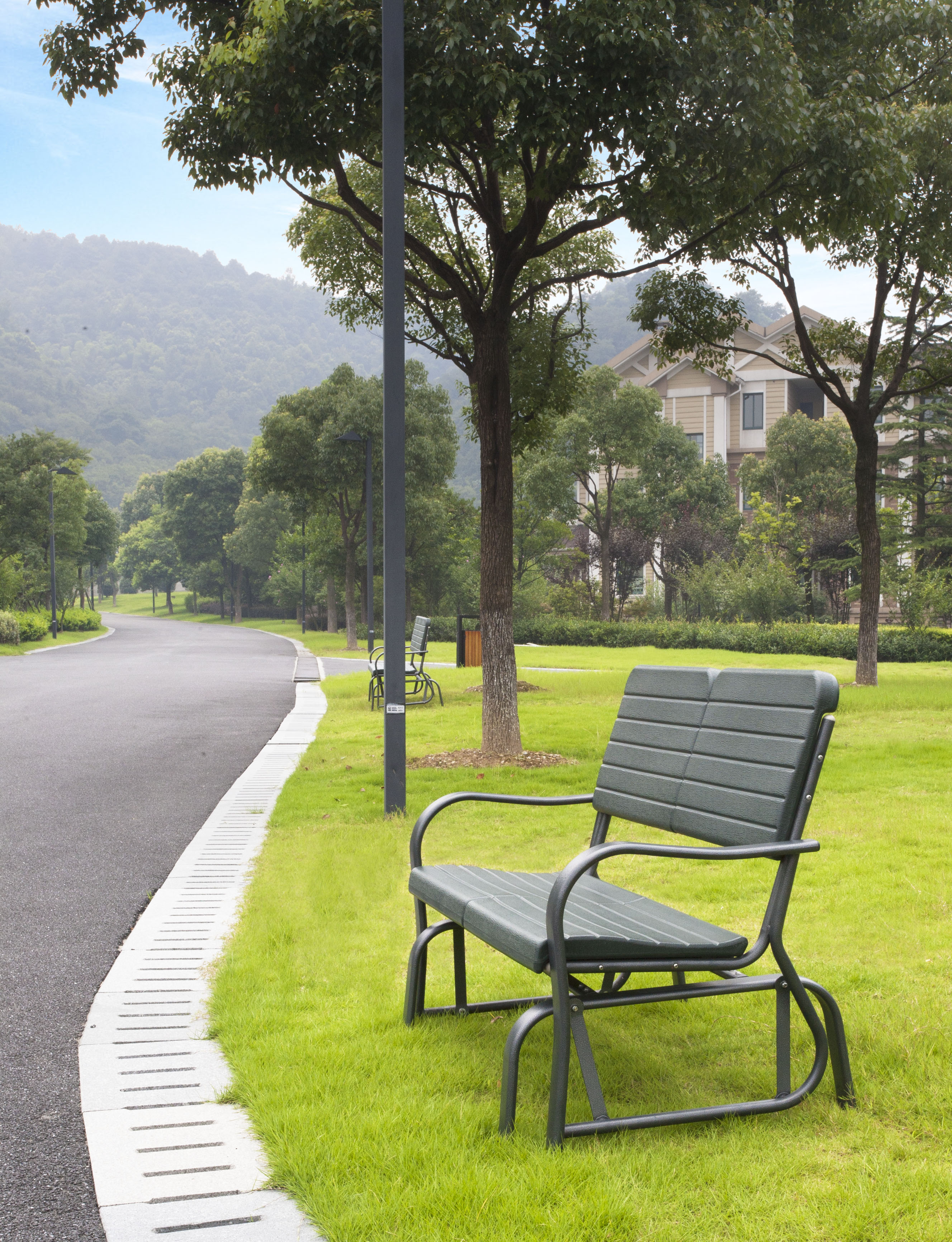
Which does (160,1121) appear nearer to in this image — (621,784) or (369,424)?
(621,784)

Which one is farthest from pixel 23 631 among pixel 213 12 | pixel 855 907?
pixel 855 907

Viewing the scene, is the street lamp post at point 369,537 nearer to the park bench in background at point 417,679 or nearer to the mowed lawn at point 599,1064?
the park bench in background at point 417,679

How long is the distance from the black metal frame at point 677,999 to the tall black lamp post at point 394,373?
443 centimetres

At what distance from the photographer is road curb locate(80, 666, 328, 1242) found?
2.51 m

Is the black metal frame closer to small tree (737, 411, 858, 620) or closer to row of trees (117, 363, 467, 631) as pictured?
row of trees (117, 363, 467, 631)

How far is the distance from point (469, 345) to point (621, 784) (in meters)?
11.3

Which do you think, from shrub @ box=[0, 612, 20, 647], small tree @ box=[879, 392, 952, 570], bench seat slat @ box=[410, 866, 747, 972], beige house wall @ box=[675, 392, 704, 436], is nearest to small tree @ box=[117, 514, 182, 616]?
shrub @ box=[0, 612, 20, 647]

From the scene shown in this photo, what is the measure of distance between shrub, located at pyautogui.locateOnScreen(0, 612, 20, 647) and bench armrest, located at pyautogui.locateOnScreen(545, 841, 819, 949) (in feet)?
118

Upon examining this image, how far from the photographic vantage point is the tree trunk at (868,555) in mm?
17562

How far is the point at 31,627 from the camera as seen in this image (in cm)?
4050

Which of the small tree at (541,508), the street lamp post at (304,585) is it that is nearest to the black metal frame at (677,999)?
the small tree at (541,508)

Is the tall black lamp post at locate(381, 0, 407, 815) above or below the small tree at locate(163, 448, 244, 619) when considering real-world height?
below

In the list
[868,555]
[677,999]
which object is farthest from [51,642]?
[677,999]

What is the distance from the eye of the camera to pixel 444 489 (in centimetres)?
4641
